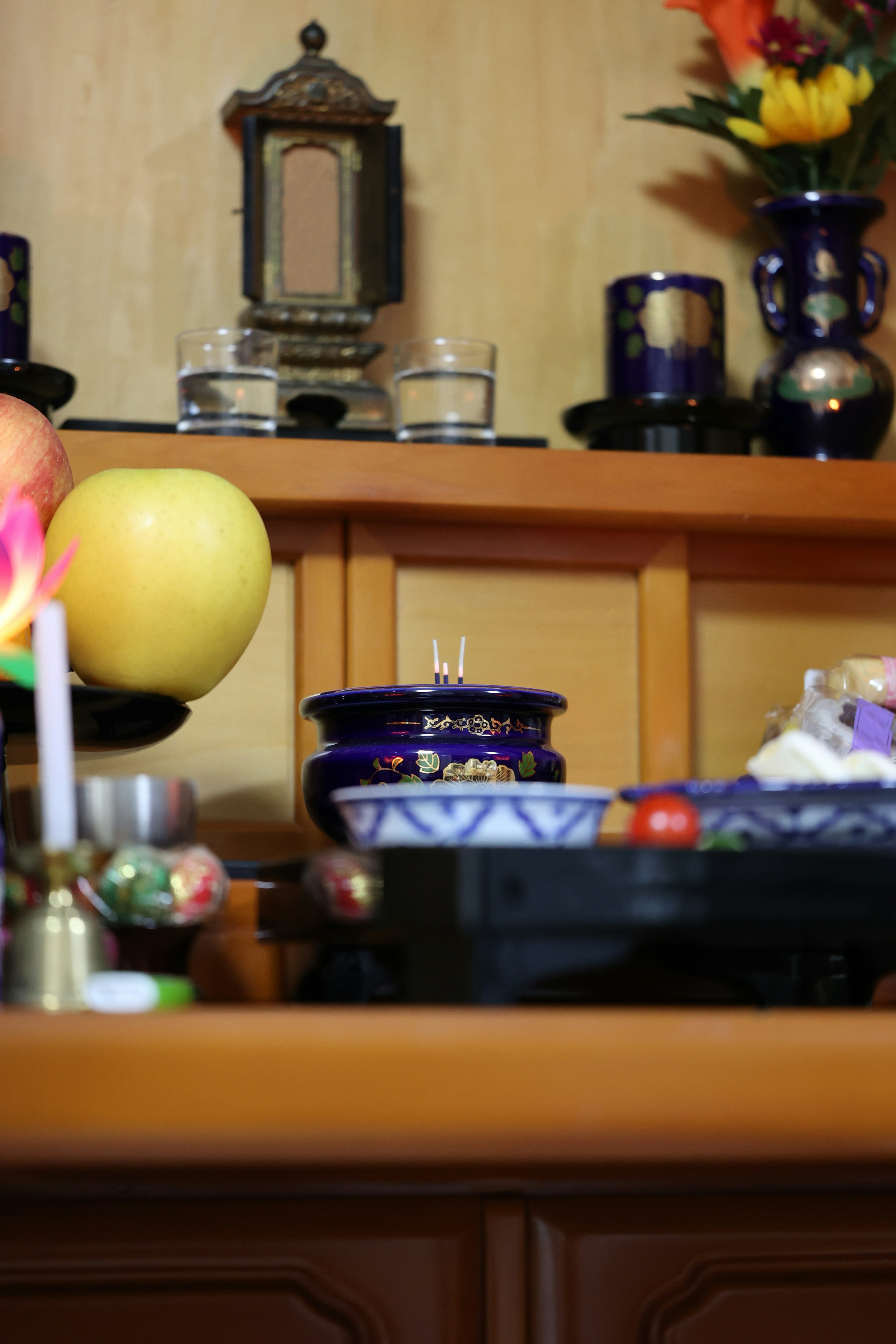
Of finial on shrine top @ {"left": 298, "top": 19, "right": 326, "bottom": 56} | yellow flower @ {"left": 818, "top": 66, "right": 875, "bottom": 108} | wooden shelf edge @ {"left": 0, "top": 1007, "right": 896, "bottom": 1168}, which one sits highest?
finial on shrine top @ {"left": 298, "top": 19, "right": 326, "bottom": 56}

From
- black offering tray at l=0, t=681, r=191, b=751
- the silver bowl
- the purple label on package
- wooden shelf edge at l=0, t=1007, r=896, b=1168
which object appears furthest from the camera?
the purple label on package

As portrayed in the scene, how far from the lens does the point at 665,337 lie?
146 cm

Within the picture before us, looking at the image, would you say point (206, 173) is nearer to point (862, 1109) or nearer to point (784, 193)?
point (784, 193)

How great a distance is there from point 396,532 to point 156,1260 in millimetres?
893

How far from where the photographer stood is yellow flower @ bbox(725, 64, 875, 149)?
58.5 inches

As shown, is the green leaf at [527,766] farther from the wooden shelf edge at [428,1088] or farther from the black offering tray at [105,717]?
the wooden shelf edge at [428,1088]

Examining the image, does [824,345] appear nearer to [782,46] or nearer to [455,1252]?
[782,46]

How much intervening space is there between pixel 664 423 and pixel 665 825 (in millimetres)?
1077

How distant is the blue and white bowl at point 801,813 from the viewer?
421 millimetres

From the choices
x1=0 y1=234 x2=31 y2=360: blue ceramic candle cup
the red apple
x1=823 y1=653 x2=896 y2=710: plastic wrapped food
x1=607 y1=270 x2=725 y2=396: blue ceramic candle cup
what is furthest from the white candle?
x1=607 y1=270 x2=725 y2=396: blue ceramic candle cup

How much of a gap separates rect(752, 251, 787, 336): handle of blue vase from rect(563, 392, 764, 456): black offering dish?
18 cm

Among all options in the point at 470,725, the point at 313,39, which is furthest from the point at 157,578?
the point at 313,39

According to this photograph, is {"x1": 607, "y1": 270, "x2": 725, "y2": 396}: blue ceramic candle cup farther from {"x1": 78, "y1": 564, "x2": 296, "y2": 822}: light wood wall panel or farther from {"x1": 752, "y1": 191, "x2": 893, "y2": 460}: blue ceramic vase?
{"x1": 78, "y1": 564, "x2": 296, "y2": 822}: light wood wall panel

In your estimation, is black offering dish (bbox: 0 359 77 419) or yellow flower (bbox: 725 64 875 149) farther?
yellow flower (bbox: 725 64 875 149)
